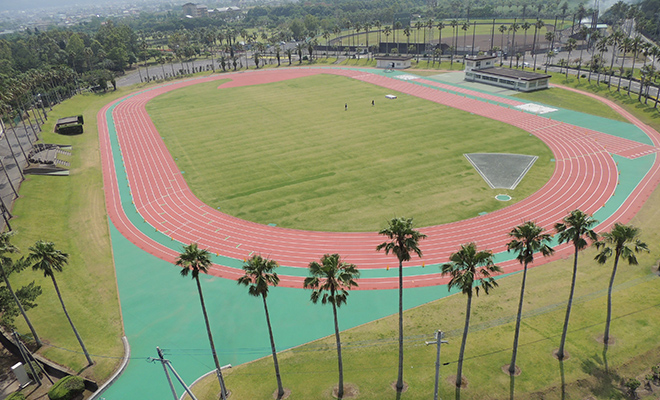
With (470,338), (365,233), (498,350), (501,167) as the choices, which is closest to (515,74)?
(501,167)

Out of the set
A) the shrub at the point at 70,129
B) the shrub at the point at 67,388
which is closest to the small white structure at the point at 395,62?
the shrub at the point at 70,129

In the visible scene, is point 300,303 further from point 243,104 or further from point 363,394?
point 243,104

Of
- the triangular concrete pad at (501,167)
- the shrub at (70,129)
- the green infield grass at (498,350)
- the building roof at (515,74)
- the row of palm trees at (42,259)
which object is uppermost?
the row of palm trees at (42,259)

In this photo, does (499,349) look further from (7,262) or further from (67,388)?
(7,262)

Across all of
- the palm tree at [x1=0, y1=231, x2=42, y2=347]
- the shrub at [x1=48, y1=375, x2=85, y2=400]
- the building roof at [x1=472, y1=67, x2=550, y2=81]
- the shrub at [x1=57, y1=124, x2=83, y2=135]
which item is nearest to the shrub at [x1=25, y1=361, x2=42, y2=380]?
the palm tree at [x1=0, y1=231, x2=42, y2=347]

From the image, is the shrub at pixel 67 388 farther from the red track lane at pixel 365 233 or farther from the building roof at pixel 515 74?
the building roof at pixel 515 74

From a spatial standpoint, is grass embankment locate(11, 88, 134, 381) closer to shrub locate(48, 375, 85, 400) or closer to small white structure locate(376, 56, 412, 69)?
shrub locate(48, 375, 85, 400)
